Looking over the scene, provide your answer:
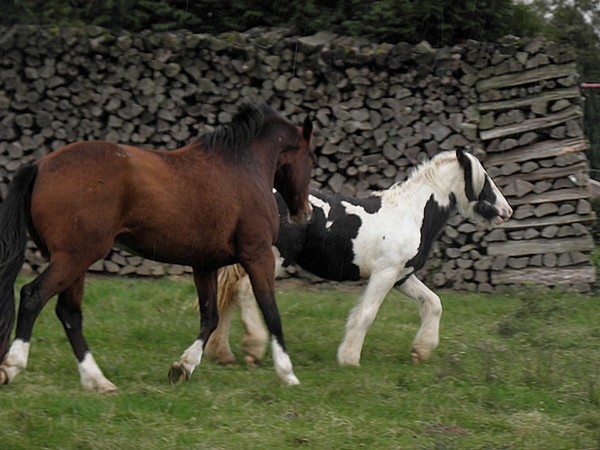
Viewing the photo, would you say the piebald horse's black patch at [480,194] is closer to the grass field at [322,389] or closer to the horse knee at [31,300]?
the grass field at [322,389]

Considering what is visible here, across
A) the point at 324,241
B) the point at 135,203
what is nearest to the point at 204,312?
the point at 135,203

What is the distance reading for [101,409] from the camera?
598 cm

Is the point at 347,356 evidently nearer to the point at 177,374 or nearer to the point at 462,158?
the point at 177,374

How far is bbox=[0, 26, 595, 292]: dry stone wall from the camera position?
39.5 ft

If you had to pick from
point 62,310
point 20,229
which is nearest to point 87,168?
point 20,229

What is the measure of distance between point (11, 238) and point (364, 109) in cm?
669

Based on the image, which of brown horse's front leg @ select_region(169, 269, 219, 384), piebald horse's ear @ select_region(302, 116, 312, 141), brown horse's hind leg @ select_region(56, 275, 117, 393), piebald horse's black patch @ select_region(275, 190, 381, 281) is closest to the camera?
brown horse's hind leg @ select_region(56, 275, 117, 393)

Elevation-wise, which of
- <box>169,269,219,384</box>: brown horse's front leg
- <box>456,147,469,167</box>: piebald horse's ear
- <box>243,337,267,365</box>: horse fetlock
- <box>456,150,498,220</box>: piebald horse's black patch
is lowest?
<box>243,337,267,365</box>: horse fetlock

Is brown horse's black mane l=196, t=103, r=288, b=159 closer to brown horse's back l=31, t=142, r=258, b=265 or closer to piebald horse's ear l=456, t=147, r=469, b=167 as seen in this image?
brown horse's back l=31, t=142, r=258, b=265

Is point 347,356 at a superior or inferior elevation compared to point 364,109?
inferior

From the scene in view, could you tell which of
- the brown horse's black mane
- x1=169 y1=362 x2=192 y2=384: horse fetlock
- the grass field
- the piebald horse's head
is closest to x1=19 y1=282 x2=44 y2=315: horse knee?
the grass field

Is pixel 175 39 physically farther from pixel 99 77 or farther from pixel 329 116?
pixel 329 116

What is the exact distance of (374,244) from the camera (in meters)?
8.47

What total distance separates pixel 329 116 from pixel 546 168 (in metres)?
2.61
